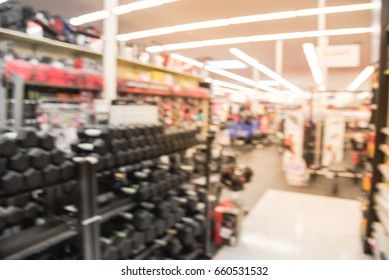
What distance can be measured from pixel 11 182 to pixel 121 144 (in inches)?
26.6

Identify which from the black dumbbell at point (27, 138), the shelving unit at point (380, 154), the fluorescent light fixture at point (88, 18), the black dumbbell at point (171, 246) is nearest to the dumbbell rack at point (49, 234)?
the black dumbbell at point (27, 138)

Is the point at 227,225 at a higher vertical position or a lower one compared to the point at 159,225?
lower

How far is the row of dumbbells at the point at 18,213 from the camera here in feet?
5.09

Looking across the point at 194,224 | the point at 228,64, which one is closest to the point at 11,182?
the point at 194,224

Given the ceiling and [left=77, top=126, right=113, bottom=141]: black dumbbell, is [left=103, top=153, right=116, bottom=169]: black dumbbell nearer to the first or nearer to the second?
[left=77, top=126, right=113, bottom=141]: black dumbbell

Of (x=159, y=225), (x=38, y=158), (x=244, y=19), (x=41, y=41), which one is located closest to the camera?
(x=38, y=158)

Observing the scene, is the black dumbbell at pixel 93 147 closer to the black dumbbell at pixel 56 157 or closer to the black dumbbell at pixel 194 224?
the black dumbbell at pixel 56 157

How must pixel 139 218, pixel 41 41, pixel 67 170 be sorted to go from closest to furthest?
pixel 67 170 < pixel 139 218 < pixel 41 41

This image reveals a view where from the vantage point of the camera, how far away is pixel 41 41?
301 centimetres

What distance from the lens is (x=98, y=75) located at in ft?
11.2

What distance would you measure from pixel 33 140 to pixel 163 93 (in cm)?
362

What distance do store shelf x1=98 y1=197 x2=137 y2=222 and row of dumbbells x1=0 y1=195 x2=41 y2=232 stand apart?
0.39 meters

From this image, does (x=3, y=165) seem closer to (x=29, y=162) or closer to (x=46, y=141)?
(x=29, y=162)
